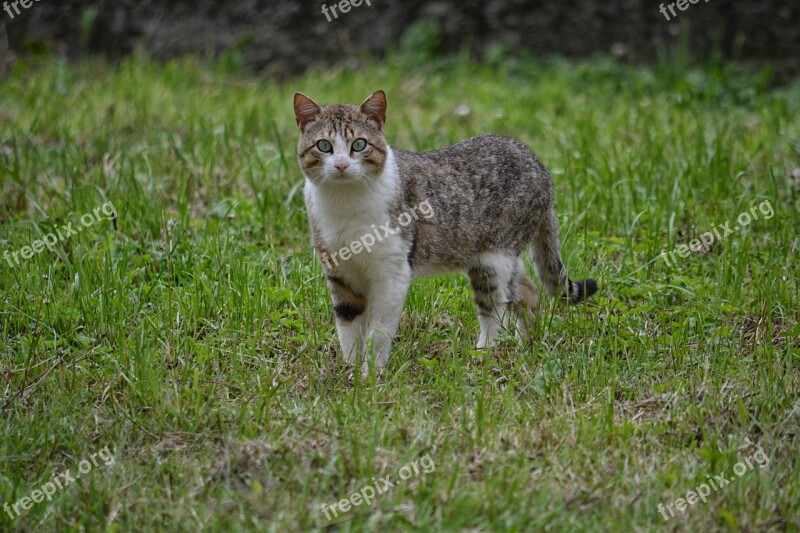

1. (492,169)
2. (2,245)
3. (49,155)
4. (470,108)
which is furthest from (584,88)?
(2,245)

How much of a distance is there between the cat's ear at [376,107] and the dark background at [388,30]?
502 cm

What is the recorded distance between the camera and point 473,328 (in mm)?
5160

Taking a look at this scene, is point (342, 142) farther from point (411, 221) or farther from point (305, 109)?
point (411, 221)

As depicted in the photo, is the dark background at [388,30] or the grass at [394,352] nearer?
the grass at [394,352]

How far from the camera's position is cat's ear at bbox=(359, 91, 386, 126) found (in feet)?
15.5

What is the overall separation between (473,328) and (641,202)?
1855mm

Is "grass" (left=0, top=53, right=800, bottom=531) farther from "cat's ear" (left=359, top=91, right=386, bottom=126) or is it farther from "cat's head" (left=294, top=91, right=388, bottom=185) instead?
"cat's ear" (left=359, top=91, right=386, bottom=126)

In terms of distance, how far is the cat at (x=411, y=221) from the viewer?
182 inches

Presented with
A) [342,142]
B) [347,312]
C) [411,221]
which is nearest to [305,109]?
[342,142]

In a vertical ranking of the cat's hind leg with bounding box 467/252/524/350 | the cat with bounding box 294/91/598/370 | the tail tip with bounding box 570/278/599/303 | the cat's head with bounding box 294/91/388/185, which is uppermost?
Result: the cat's head with bounding box 294/91/388/185

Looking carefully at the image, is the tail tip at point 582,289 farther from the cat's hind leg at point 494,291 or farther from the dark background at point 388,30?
the dark background at point 388,30

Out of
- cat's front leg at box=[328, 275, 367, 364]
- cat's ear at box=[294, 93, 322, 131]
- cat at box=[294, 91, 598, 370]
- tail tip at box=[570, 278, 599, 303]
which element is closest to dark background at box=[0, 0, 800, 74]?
cat at box=[294, 91, 598, 370]

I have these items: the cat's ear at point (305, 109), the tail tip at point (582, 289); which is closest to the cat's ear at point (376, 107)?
the cat's ear at point (305, 109)

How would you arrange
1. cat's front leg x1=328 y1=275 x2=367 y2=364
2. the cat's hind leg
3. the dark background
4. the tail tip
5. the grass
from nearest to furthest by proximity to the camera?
the grass, cat's front leg x1=328 y1=275 x2=367 y2=364, the cat's hind leg, the tail tip, the dark background
